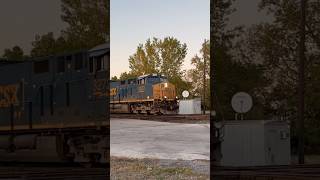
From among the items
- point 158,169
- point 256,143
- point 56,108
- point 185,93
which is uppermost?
point 185,93

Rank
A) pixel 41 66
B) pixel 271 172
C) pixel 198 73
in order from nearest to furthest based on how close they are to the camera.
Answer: pixel 271 172 < pixel 41 66 < pixel 198 73

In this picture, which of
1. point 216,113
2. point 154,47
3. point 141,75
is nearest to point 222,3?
point 216,113

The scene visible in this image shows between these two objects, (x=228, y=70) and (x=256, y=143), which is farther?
(x=228, y=70)

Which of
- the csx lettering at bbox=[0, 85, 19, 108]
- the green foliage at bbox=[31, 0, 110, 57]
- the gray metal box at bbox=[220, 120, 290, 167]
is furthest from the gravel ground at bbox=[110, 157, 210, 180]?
the green foliage at bbox=[31, 0, 110, 57]

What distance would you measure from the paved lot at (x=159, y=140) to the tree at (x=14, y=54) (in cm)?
547

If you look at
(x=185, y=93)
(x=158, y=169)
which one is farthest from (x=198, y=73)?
Answer: (x=158, y=169)

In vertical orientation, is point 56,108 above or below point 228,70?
below

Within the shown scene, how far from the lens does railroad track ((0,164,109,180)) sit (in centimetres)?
850

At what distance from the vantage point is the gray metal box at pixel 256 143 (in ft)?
31.6

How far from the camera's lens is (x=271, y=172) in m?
8.20

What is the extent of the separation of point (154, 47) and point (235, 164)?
11.6m

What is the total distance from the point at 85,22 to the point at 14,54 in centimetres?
196

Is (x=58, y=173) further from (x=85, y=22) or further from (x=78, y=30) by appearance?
(x=85, y=22)

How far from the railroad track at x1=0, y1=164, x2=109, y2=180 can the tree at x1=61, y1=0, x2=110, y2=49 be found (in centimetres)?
303
